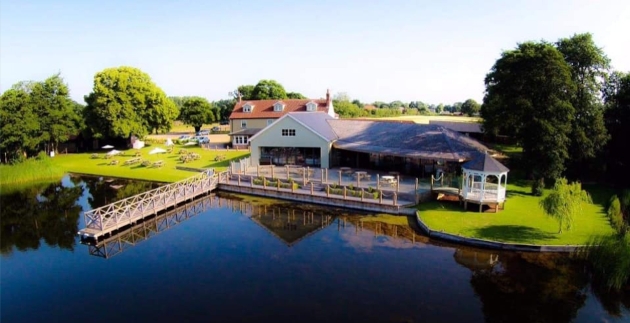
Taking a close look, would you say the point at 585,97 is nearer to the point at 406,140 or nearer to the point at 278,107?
the point at 406,140

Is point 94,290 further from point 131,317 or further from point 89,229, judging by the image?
point 89,229

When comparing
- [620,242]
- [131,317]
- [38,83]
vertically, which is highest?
[38,83]

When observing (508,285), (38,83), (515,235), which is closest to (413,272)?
(508,285)

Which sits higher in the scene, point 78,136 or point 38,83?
point 38,83

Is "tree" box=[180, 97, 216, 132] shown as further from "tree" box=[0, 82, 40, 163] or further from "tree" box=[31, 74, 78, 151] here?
"tree" box=[0, 82, 40, 163]

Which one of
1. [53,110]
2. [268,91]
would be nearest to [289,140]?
[53,110]

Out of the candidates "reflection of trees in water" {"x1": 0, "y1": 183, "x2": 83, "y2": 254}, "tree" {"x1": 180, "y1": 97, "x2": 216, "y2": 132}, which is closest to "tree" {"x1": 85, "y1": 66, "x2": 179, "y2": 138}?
"tree" {"x1": 180, "y1": 97, "x2": 216, "y2": 132}
